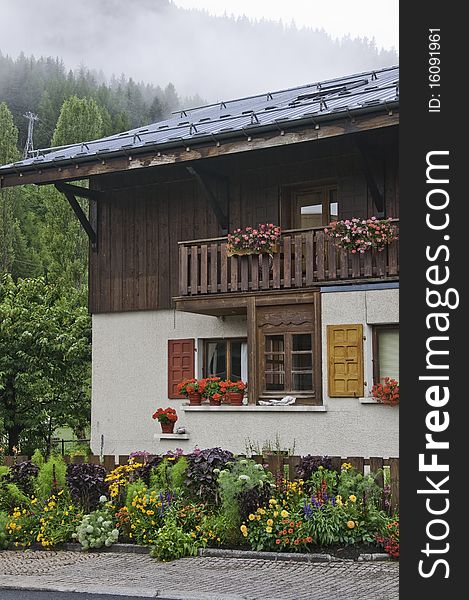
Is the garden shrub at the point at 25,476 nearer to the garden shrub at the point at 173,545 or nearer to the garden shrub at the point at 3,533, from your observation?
the garden shrub at the point at 3,533

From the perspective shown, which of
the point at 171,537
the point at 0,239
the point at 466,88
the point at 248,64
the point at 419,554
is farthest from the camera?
the point at 248,64

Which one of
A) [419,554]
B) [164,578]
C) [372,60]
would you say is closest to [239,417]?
[164,578]

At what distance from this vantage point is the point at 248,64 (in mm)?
180250

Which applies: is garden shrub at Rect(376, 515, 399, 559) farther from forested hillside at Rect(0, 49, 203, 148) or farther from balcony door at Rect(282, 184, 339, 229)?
forested hillside at Rect(0, 49, 203, 148)

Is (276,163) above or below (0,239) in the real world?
below

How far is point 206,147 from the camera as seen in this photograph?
1772cm

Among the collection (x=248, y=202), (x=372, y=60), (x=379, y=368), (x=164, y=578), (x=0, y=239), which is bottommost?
(x=164, y=578)

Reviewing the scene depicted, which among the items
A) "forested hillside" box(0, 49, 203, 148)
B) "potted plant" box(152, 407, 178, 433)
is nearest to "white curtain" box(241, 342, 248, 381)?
"potted plant" box(152, 407, 178, 433)

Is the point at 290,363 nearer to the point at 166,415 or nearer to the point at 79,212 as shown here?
the point at 166,415

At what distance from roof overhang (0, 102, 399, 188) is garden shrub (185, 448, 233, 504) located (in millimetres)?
6429

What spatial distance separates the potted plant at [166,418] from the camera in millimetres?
18656

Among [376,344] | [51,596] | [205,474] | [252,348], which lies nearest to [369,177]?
[376,344]

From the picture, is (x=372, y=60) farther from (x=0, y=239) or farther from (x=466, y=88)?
(x=466, y=88)

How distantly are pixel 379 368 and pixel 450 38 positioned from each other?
39.6ft
